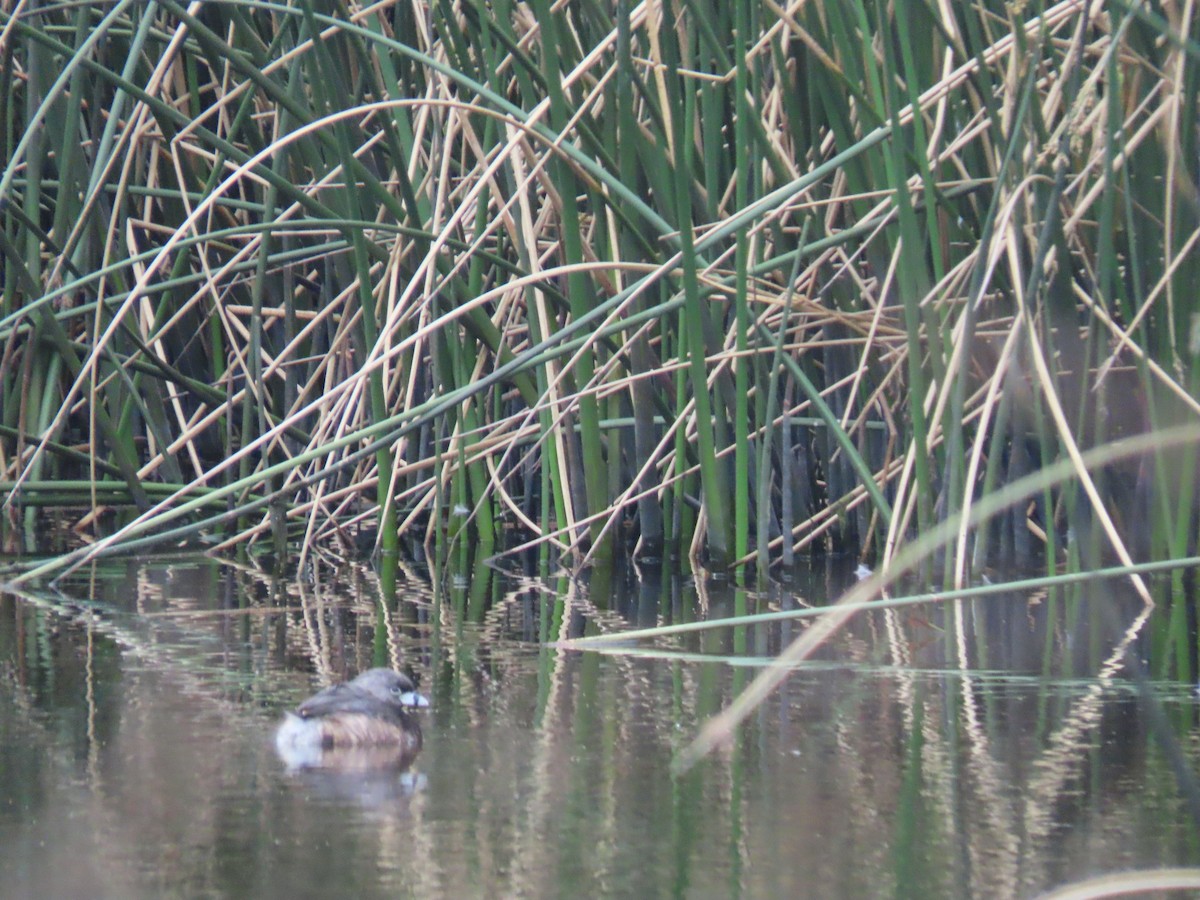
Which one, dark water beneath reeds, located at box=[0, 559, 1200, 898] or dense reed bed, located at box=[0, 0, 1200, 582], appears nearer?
dark water beneath reeds, located at box=[0, 559, 1200, 898]

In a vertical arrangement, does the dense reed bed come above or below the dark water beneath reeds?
above

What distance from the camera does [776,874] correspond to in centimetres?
194

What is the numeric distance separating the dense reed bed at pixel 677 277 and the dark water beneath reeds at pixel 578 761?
311mm

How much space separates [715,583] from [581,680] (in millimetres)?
1026

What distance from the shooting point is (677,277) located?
4.04 meters

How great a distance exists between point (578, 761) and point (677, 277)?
1.78m

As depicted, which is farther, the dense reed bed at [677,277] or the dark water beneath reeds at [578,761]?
the dense reed bed at [677,277]

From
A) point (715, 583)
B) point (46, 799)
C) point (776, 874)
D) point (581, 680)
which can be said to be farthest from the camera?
point (715, 583)

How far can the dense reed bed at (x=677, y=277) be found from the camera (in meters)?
3.62

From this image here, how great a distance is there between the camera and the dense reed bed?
362cm

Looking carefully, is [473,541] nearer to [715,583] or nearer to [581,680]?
[715,583]

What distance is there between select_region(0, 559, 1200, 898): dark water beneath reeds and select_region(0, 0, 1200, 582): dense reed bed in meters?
0.31

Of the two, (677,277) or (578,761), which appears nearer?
(578,761)

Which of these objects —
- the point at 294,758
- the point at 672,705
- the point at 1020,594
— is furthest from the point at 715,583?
the point at 294,758
